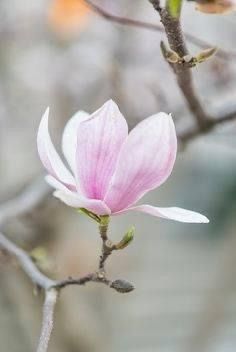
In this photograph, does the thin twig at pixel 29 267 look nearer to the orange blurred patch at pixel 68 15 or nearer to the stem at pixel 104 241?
the stem at pixel 104 241

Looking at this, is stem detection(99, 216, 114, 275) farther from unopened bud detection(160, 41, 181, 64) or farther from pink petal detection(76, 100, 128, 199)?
unopened bud detection(160, 41, 181, 64)

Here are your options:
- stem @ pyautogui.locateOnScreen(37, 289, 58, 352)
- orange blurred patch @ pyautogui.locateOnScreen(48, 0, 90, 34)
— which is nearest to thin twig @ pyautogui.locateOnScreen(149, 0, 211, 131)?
stem @ pyautogui.locateOnScreen(37, 289, 58, 352)

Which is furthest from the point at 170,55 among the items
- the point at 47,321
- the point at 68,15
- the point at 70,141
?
the point at 68,15

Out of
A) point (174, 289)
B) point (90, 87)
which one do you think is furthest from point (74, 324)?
point (174, 289)

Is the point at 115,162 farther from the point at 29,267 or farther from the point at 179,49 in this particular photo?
the point at 29,267

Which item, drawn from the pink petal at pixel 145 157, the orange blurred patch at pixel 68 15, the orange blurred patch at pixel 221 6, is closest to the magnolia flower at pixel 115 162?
the pink petal at pixel 145 157

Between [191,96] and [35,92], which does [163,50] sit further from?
[35,92]
